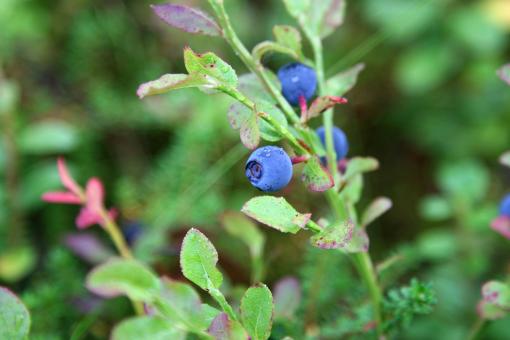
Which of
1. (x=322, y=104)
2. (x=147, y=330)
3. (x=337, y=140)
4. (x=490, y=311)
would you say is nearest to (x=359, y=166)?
(x=337, y=140)

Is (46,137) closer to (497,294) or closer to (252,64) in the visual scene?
(252,64)

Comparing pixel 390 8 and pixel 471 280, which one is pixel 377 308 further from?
pixel 390 8

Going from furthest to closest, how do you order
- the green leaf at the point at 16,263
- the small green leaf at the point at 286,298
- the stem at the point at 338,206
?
the green leaf at the point at 16,263, the small green leaf at the point at 286,298, the stem at the point at 338,206

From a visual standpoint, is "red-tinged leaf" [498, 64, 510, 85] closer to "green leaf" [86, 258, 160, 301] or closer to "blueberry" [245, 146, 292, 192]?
"blueberry" [245, 146, 292, 192]

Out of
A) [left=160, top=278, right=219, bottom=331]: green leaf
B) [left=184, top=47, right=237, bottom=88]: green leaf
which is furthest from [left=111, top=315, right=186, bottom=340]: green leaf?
[left=184, top=47, right=237, bottom=88]: green leaf

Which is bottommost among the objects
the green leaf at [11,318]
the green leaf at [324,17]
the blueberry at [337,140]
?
the blueberry at [337,140]

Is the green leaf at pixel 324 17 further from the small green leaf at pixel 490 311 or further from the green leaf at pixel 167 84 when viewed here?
the small green leaf at pixel 490 311

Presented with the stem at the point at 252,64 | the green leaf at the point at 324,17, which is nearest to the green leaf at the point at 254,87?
the stem at the point at 252,64
